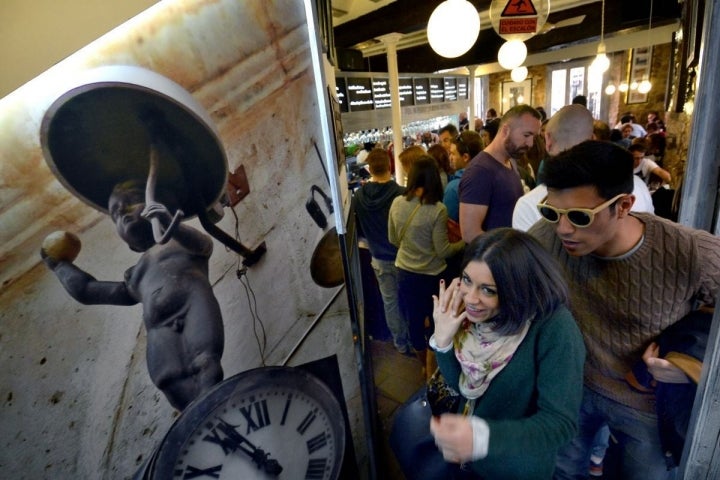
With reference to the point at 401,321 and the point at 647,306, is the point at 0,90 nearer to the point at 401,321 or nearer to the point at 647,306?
the point at 647,306

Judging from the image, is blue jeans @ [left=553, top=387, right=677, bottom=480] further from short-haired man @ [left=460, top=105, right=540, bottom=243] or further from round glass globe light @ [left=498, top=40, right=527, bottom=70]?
round glass globe light @ [left=498, top=40, right=527, bottom=70]

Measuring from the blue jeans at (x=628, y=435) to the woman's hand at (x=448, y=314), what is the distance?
2.60 ft

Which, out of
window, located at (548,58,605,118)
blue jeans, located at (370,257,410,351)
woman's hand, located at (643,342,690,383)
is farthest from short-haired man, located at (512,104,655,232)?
window, located at (548,58,605,118)

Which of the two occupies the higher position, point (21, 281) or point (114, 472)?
point (21, 281)

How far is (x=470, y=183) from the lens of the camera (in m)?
2.44

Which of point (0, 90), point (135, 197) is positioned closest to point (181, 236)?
point (135, 197)

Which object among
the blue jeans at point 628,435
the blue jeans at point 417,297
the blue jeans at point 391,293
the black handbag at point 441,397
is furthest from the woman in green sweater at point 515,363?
the blue jeans at point 391,293

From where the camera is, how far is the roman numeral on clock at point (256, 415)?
134 cm

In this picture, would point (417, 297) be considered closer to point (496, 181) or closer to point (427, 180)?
point (427, 180)

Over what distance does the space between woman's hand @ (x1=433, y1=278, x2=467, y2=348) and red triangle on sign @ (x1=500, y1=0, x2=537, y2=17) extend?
10.2 feet

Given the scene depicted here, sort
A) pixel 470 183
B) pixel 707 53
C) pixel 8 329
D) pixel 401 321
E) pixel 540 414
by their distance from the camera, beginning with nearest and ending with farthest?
pixel 8 329, pixel 540 414, pixel 707 53, pixel 470 183, pixel 401 321

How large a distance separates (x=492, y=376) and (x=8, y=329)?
4.54 feet

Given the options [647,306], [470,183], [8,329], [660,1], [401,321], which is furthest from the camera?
[660,1]

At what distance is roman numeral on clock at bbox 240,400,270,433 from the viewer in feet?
4.40
